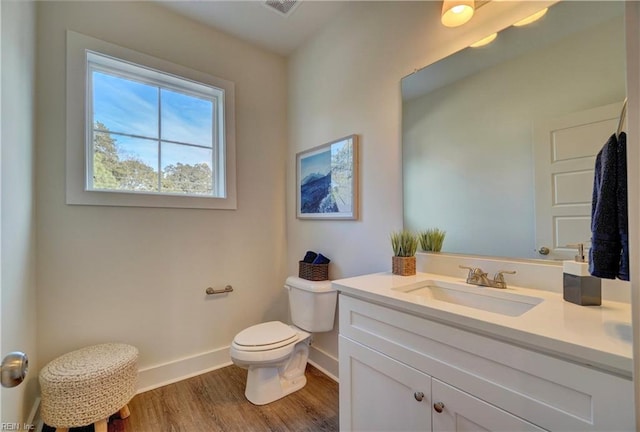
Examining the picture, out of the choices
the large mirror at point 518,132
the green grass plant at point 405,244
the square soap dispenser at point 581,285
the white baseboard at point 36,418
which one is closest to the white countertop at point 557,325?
the square soap dispenser at point 581,285

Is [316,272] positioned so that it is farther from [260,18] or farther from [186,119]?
[260,18]

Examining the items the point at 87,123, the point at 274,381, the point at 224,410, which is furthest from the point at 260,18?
the point at 224,410

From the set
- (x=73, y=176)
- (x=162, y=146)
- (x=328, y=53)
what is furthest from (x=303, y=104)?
(x=73, y=176)

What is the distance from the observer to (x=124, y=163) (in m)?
1.91

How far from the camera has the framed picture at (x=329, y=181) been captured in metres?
1.87

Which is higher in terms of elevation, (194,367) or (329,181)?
(329,181)

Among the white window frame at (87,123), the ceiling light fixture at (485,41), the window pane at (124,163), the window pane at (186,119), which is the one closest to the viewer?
the ceiling light fixture at (485,41)

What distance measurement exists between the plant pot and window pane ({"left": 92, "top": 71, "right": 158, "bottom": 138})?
192cm

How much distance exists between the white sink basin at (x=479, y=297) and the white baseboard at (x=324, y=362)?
3.41 ft

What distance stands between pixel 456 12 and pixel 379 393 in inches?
68.1

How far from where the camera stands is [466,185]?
140cm

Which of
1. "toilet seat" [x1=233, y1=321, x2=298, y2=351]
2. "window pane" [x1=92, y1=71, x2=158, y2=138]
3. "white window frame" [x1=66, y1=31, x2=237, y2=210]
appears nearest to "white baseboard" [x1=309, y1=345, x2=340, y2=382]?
"toilet seat" [x1=233, y1=321, x2=298, y2=351]

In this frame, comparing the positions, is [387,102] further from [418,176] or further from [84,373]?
[84,373]

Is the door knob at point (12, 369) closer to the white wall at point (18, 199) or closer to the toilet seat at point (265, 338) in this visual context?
the white wall at point (18, 199)
